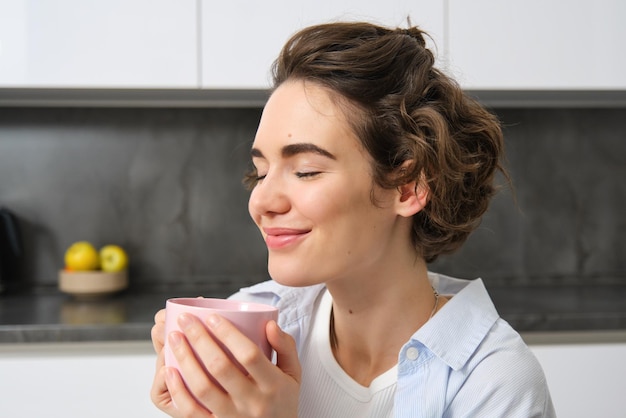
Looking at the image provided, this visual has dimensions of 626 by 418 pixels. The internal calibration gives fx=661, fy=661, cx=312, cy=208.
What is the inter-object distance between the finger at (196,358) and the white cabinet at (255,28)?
47.6 inches

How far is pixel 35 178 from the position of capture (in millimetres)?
2158

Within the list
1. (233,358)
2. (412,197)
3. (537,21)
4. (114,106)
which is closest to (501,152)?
(412,197)

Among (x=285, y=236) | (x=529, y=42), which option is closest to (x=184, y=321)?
(x=285, y=236)

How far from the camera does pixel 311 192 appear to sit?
89cm

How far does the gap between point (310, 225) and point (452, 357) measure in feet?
0.88

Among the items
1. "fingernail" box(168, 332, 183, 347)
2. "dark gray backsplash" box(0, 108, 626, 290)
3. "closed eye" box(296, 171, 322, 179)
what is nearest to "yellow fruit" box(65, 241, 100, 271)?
"dark gray backsplash" box(0, 108, 626, 290)

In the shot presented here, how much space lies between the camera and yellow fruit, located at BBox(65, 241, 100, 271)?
1.97 metres

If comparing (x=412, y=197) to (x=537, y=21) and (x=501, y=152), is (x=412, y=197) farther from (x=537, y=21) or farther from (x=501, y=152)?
(x=537, y=21)

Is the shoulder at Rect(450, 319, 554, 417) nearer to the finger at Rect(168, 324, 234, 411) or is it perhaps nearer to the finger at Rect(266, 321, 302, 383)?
the finger at Rect(266, 321, 302, 383)

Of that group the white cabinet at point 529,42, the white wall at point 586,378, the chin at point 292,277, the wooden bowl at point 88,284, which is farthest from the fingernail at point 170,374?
the white cabinet at point 529,42

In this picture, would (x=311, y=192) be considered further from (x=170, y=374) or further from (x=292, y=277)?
(x=170, y=374)

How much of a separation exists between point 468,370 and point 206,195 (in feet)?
4.70

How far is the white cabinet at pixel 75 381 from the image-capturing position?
1.54 metres

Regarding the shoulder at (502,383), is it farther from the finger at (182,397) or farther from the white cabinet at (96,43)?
the white cabinet at (96,43)
